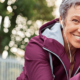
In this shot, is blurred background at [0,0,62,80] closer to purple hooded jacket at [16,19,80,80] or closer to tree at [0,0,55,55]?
tree at [0,0,55,55]

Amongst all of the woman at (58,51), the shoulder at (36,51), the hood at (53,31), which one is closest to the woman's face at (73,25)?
the woman at (58,51)

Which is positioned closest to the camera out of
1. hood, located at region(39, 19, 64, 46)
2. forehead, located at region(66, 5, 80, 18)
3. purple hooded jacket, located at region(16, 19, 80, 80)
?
forehead, located at region(66, 5, 80, 18)

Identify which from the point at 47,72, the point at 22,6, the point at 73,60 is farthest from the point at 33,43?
the point at 22,6

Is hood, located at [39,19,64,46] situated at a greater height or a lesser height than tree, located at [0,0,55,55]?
lesser

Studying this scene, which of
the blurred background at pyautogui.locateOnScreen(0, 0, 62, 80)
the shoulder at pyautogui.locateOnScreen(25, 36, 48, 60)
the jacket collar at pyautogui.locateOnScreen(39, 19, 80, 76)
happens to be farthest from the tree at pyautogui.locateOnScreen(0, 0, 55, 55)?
the jacket collar at pyautogui.locateOnScreen(39, 19, 80, 76)

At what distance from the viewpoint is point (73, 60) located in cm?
179

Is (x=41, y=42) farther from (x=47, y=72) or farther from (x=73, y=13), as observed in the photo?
(x=73, y=13)

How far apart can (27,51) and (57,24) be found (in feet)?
1.41

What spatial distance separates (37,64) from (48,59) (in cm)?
11

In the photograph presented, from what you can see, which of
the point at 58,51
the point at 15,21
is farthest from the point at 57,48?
the point at 15,21

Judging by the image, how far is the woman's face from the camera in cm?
153

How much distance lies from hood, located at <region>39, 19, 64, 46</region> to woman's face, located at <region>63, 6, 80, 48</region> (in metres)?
0.12

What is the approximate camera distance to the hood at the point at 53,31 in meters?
1.74

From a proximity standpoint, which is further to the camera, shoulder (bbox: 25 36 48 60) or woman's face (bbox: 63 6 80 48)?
shoulder (bbox: 25 36 48 60)
